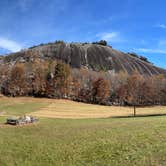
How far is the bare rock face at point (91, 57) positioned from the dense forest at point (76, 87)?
38110 mm

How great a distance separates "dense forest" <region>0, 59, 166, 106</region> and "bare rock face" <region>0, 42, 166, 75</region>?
38110 millimetres

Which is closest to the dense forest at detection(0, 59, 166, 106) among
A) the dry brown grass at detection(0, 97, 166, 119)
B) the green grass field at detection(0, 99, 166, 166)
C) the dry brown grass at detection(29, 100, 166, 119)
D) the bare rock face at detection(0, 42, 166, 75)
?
the dry brown grass at detection(0, 97, 166, 119)

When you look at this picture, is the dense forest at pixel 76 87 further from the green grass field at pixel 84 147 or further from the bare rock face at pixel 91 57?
the green grass field at pixel 84 147

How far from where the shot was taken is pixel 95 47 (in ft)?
443

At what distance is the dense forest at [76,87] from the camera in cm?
7031

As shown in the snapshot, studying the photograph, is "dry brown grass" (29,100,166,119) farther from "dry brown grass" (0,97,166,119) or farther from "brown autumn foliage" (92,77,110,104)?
"brown autumn foliage" (92,77,110,104)

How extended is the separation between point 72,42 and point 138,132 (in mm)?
127633

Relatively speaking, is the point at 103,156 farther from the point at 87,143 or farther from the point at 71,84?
the point at 71,84

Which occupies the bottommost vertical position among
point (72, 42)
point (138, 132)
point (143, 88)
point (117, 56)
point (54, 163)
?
point (54, 163)

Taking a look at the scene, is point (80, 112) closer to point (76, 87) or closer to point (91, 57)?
point (76, 87)

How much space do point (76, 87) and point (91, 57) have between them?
53092mm

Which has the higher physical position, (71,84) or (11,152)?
(71,84)

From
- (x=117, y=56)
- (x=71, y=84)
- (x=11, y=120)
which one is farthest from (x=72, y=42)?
(x=11, y=120)

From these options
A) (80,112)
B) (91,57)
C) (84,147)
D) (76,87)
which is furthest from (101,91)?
(84,147)
